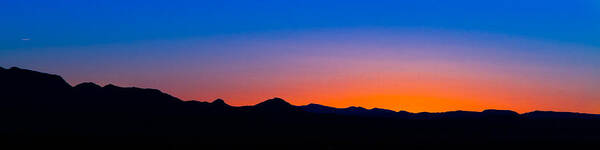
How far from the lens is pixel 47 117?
362 ft

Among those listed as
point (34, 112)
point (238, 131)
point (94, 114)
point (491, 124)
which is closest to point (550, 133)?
point (491, 124)

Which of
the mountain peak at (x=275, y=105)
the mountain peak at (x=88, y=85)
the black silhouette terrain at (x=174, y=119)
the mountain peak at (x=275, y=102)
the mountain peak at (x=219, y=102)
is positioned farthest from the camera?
the mountain peak at (x=275, y=102)

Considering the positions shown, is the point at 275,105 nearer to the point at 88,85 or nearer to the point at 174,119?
the point at 174,119

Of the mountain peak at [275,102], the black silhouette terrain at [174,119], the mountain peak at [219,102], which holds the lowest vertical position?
the black silhouette terrain at [174,119]

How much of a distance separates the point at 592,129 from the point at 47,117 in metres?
119

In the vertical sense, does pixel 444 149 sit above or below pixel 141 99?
below

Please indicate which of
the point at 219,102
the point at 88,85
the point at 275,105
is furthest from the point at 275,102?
the point at 88,85

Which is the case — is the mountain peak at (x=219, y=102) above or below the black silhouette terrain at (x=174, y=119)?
above

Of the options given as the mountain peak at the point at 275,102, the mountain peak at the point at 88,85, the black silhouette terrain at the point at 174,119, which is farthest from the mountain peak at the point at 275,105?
the mountain peak at the point at 88,85

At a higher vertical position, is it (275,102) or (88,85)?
(88,85)

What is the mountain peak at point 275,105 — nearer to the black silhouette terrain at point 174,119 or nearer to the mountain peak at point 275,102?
the mountain peak at point 275,102

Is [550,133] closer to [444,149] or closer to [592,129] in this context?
[592,129]

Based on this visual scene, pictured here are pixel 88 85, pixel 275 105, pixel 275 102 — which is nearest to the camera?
pixel 88 85

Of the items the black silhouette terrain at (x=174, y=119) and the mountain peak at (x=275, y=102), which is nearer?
the black silhouette terrain at (x=174, y=119)
